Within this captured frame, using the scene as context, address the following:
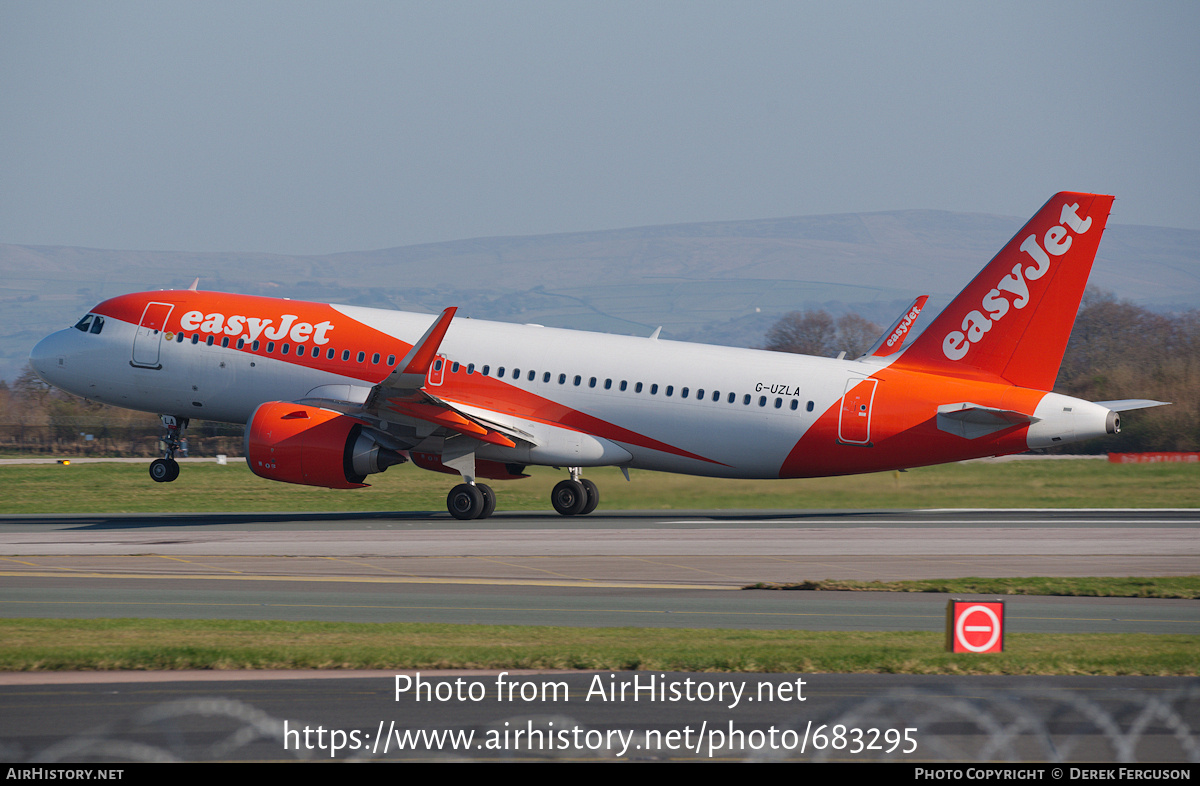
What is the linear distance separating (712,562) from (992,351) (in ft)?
40.4

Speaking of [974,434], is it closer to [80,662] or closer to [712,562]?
[712,562]

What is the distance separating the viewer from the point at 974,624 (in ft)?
48.9

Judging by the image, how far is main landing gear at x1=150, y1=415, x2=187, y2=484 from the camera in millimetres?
38719

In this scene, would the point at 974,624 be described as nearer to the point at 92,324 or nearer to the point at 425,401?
the point at 425,401

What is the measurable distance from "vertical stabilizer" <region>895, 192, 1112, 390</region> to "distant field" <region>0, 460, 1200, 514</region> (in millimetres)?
5324

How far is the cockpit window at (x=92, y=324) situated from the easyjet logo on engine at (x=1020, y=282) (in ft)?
86.6

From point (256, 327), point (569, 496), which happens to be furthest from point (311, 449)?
point (569, 496)

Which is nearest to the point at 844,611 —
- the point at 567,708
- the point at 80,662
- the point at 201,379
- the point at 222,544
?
the point at 567,708

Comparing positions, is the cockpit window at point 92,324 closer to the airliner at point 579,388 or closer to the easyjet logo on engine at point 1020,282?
the airliner at point 579,388

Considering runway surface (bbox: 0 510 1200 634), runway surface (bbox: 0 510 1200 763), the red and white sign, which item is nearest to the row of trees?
runway surface (bbox: 0 510 1200 634)

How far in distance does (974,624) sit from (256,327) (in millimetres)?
28233

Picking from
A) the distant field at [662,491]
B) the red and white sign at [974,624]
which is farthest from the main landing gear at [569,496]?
the red and white sign at [974,624]

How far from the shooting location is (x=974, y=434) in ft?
112

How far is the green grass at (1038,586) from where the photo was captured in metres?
22.5
